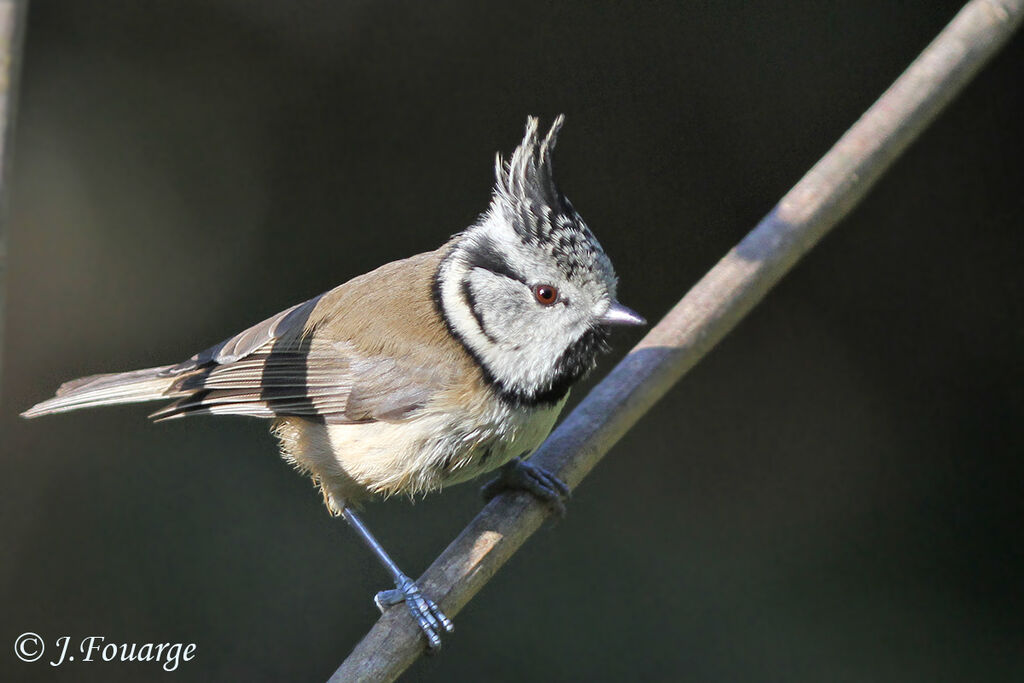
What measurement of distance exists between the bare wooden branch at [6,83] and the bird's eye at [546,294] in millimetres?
1258

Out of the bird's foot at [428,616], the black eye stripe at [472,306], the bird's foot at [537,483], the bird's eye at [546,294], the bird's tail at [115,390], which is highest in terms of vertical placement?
the bird's tail at [115,390]

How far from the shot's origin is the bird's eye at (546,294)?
6.91ft

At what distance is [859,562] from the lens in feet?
12.9

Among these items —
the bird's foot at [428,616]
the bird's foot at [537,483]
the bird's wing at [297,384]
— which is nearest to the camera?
the bird's foot at [428,616]

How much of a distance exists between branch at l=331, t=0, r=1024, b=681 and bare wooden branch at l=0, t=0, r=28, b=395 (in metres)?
1.39

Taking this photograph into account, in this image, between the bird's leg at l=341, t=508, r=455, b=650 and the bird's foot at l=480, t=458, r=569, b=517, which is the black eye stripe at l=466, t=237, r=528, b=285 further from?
the bird's leg at l=341, t=508, r=455, b=650

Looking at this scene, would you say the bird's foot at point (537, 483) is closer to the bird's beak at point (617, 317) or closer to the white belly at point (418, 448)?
the white belly at point (418, 448)

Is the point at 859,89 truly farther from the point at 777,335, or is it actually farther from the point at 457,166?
the point at 457,166

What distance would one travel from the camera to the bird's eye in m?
2.11

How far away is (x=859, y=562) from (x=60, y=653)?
9.70ft

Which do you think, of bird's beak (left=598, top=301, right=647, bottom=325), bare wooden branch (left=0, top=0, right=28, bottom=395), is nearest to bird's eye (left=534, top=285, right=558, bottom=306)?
bird's beak (left=598, top=301, right=647, bottom=325)

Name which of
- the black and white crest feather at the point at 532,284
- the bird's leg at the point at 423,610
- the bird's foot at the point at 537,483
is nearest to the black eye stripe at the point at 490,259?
the black and white crest feather at the point at 532,284

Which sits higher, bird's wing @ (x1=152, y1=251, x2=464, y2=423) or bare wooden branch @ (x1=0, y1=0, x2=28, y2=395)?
bird's wing @ (x1=152, y1=251, x2=464, y2=423)

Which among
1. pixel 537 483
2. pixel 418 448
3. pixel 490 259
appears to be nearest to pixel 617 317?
pixel 490 259
